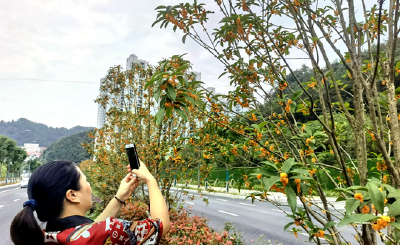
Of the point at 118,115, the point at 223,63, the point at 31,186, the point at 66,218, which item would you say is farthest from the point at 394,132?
the point at 118,115

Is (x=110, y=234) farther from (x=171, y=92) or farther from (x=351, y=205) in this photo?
(x=351, y=205)

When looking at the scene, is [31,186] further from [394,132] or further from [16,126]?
[16,126]

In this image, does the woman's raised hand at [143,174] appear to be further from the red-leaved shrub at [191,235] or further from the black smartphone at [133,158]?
the red-leaved shrub at [191,235]

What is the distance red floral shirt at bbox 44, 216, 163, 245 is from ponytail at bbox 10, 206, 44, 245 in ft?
0.09

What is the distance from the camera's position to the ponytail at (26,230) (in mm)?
790

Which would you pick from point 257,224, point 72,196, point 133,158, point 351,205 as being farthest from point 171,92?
point 257,224

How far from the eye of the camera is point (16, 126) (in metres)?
120

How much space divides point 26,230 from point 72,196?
0.17m

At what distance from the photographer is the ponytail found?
2.59 feet

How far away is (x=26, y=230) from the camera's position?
2.59 ft

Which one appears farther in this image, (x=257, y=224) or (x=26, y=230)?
(x=257, y=224)

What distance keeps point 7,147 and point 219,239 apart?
37.0 metres

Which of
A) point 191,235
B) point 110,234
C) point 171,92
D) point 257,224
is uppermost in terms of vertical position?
point 171,92

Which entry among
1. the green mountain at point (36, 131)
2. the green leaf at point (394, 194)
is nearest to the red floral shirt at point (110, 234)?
the green leaf at point (394, 194)
